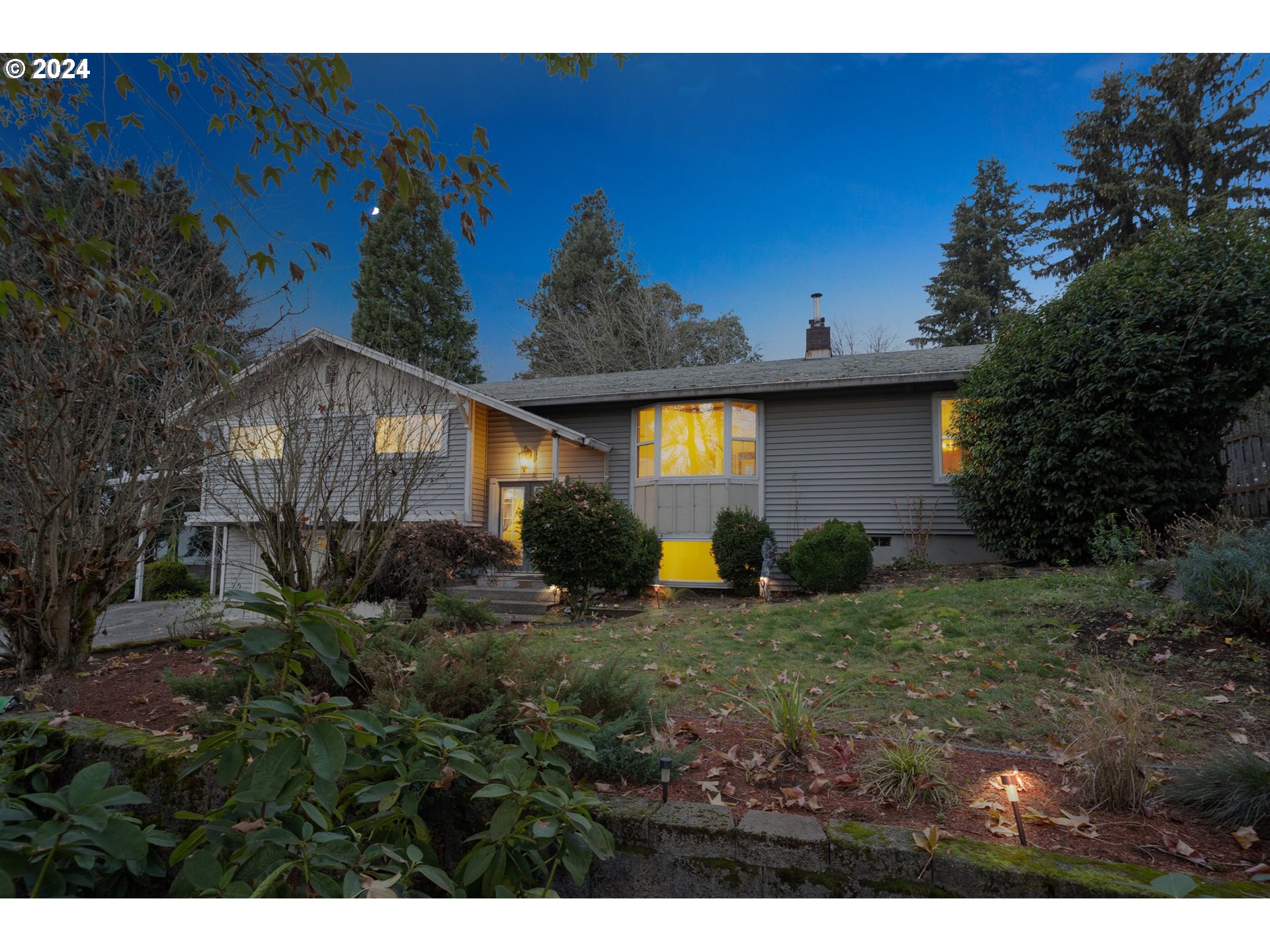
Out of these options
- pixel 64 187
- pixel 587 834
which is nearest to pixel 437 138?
pixel 587 834

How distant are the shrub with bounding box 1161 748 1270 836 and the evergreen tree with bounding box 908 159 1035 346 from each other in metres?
27.4

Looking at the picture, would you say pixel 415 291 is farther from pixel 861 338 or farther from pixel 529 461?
pixel 861 338

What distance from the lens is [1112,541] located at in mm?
7113

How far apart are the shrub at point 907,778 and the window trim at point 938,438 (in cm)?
965

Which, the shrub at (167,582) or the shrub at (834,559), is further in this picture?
the shrub at (167,582)

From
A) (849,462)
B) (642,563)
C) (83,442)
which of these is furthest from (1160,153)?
(83,442)

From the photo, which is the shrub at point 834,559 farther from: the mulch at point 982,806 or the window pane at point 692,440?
A: the mulch at point 982,806

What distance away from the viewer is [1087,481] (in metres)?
8.59

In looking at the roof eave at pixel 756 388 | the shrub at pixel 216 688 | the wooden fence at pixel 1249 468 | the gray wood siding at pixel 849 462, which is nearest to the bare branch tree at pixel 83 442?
the shrub at pixel 216 688

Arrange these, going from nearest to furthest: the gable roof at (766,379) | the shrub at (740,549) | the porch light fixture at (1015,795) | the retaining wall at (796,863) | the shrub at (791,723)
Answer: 1. the retaining wall at (796,863)
2. the porch light fixture at (1015,795)
3. the shrub at (791,723)
4. the shrub at (740,549)
5. the gable roof at (766,379)

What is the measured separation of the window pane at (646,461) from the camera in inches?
502

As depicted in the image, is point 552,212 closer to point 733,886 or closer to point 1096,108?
point 733,886

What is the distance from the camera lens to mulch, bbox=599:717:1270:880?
2166 millimetres

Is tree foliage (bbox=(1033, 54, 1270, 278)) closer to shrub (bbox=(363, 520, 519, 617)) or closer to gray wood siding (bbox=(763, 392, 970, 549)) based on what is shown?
gray wood siding (bbox=(763, 392, 970, 549))
